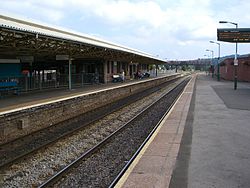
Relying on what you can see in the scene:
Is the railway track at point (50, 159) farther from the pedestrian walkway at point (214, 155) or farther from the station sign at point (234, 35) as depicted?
the station sign at point (234, 35)

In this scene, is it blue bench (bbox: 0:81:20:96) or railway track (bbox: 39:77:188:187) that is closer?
railway track (bbox: 39:77:188:187)

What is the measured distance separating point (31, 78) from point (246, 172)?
17407 mm

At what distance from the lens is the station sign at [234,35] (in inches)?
1379

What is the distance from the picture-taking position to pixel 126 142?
11.8 meters

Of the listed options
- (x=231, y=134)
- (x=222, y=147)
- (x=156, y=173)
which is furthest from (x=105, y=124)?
(x=156, y=173)

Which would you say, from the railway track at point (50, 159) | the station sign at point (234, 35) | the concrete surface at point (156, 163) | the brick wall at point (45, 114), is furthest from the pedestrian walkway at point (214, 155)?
the station sign at point (234, 35)

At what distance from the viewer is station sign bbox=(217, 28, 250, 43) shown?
115 feet

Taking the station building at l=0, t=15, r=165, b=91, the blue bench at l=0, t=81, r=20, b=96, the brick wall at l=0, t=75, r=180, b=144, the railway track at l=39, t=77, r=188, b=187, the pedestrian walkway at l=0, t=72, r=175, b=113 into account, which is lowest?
the railway track at l=39, t=77, r=188, b=187

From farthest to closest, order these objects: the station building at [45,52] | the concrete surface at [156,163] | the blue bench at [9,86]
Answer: the blue bench at [9,86]
the station building at [45,52]
the concrete surface at [156,163]

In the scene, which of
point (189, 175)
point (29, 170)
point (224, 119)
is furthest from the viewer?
point (224, 119)

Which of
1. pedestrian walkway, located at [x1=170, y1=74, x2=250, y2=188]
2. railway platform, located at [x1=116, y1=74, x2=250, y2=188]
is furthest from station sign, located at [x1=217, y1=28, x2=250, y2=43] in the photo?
railway platform, located at [x1=116, y1=74, x2=250, y2=188]

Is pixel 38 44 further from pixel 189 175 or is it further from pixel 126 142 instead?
pixel 189 175

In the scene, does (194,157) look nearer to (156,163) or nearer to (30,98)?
(156,163)

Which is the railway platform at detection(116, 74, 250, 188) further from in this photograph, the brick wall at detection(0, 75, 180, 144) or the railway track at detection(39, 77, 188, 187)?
the brick wall at detection(0, 75, 180, 144)
